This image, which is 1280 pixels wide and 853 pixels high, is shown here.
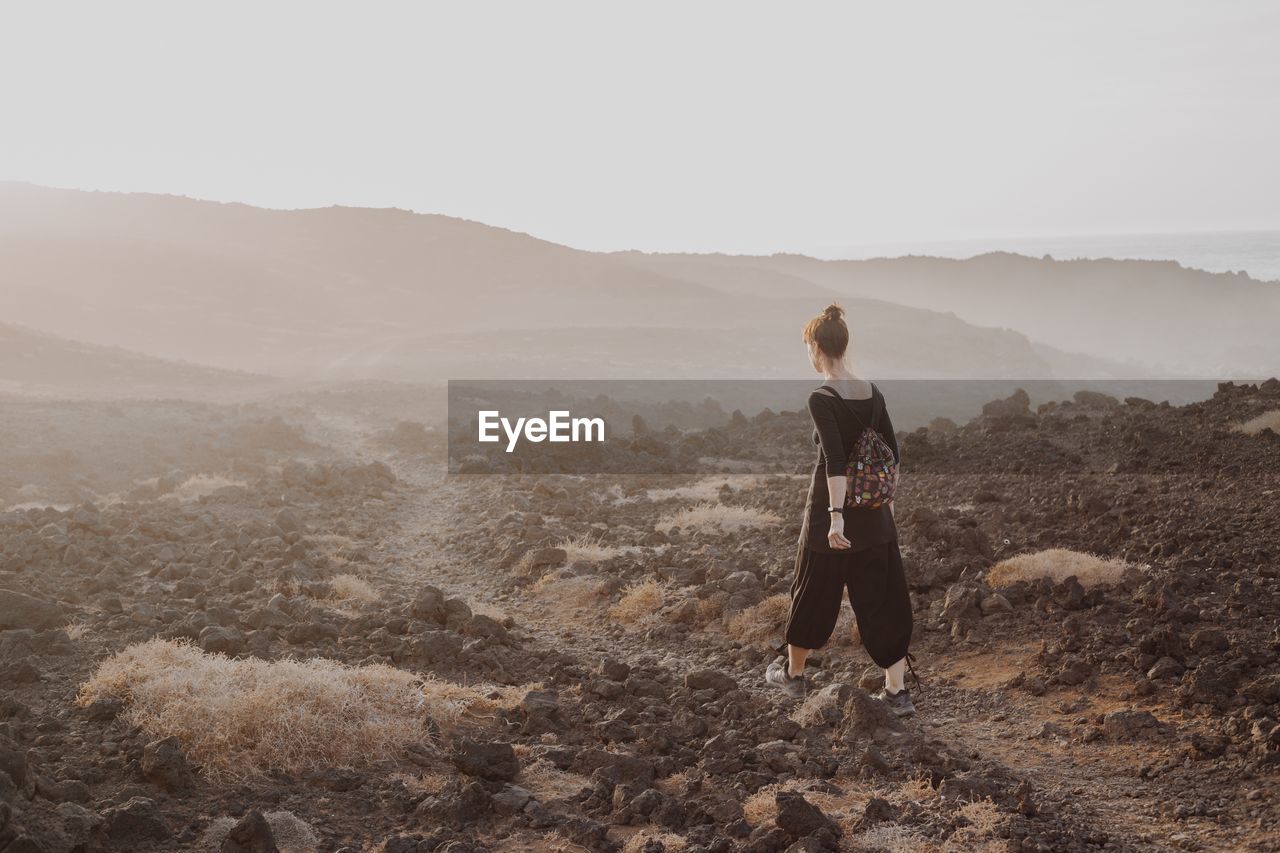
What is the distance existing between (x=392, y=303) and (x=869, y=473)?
80.6m

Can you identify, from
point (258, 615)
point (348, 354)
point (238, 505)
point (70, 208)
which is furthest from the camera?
point (70, 208)

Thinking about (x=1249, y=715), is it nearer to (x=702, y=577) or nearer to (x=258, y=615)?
(x=702, y=577)

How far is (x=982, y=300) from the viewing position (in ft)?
397

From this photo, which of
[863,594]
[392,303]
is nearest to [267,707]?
[863,594]

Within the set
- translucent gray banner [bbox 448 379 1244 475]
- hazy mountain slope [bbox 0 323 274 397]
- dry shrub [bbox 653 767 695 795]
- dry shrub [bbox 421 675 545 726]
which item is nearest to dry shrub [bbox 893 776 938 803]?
dry shrub [bbox 653 767 695 795]

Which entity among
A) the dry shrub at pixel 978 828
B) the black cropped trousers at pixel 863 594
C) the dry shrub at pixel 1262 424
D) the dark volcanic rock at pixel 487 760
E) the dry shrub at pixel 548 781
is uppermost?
the dry shrub at pixel 1262 424

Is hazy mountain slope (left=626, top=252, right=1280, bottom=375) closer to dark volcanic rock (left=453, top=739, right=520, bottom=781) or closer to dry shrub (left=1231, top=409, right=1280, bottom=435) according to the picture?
dry shrub (left=1231, top=409, right=1280, bottom=435)

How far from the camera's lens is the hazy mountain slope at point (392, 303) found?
2356 inches

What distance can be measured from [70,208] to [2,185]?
9022 millimetres

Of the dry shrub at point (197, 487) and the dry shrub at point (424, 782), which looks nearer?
the dry shrub at point (424, 782)

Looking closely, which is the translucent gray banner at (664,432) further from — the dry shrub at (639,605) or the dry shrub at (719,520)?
the dry shrub at (639,605)

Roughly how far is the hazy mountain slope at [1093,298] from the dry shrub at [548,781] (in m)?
67.0

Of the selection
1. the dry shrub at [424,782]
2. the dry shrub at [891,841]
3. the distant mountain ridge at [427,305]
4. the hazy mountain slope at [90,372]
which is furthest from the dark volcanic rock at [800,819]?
the distant mountain ridge at [427,305]

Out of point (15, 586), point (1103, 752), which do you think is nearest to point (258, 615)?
point (15, 586)
